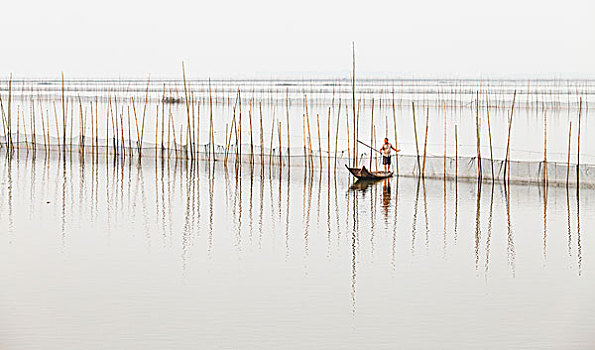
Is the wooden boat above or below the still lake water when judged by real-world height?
above

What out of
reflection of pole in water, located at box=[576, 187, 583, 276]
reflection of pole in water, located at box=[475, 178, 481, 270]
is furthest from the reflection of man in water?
reflection of pole in water, located at box=[576, 187, 583, 276]

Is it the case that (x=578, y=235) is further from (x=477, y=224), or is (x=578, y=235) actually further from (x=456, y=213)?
(x=456, y=213)

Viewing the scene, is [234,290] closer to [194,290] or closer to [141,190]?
[194,290]

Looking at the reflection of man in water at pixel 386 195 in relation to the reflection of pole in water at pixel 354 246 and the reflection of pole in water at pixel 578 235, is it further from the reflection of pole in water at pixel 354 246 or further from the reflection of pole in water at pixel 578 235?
the reflection of pole in water at pixel 578 235

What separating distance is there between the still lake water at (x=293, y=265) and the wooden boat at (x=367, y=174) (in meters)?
0.17

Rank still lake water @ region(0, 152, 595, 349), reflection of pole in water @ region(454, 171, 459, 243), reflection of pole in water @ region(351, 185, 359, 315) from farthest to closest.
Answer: reflection of pole in water @ region(454, 171, 459, 243) → reflection of pole in water @ region(351, 185, 359, 315) → still lake water @ region(0, 152, 595, 349)

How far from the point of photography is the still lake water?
6.97 metres

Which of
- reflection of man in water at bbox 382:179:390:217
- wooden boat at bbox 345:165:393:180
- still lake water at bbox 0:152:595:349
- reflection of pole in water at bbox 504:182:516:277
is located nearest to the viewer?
still lake water at bbox 0:152:595:349

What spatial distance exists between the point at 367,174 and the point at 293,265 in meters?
6.09

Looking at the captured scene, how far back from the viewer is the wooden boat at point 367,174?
15039 mm

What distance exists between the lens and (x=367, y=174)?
15141 millimetres

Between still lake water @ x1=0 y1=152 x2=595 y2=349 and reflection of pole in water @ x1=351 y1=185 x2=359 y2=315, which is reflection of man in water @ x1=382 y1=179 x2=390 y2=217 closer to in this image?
still lake water @ x1=0 y1=152 x2=595 y2=349

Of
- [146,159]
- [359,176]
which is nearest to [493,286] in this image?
[359,176]

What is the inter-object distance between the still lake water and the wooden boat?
0.17 metres
